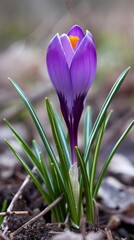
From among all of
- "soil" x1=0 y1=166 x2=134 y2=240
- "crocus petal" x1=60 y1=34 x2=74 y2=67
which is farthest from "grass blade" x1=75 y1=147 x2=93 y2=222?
"crocus petal" x1=60 y1=34 x2=74 y2=67

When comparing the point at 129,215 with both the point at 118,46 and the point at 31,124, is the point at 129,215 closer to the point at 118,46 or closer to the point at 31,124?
the point at 31,124

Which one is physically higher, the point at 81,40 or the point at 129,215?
the point at 81,40

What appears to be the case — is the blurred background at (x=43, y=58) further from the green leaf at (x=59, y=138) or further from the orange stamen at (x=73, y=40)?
the orange stamen at (x=73, y=40)

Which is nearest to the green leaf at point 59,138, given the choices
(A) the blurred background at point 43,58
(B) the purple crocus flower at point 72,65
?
(B) the purple crocus flower at point 72,65

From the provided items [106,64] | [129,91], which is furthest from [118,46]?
[129,91]

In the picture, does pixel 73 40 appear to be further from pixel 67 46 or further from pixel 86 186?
pixel 86 186

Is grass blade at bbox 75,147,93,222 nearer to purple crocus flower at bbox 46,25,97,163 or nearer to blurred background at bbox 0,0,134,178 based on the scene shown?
purple crocus flower at bbox 46,25,97,163
